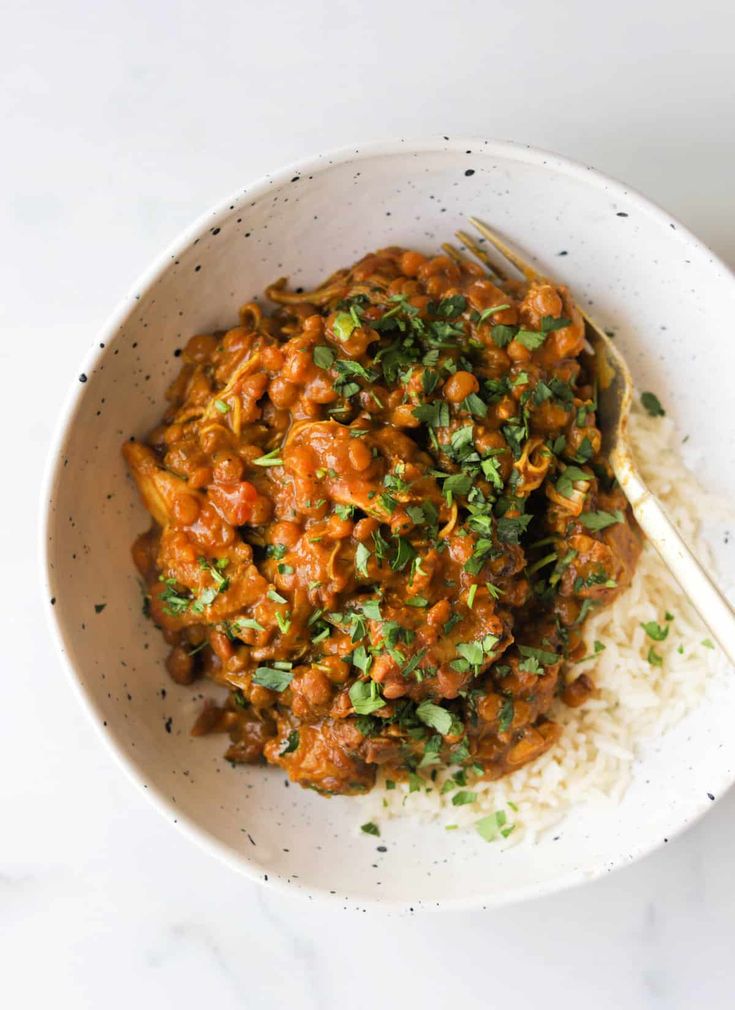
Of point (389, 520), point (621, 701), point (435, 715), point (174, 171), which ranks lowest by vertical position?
point (621, 701)

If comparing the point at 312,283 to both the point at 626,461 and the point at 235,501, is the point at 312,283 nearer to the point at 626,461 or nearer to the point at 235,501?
the point at 235,501

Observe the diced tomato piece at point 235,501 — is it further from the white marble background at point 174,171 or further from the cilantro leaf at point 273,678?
the white marble background at point 174,171

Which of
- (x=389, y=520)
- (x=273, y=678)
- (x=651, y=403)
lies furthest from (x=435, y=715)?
(x=651, y=403)

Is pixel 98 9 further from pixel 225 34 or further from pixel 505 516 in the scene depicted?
pixel 505 516

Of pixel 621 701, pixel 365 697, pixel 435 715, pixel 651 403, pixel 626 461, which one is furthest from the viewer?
pixel 651 403

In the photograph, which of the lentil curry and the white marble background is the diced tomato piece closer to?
the lentil curry

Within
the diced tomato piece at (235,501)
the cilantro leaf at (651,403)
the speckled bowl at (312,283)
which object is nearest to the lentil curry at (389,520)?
the diced tomato piece at (235,501)

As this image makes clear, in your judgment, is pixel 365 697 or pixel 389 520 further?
pixel 365 697

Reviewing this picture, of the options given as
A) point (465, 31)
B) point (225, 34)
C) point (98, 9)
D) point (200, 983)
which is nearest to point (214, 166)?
point (225, 34)
